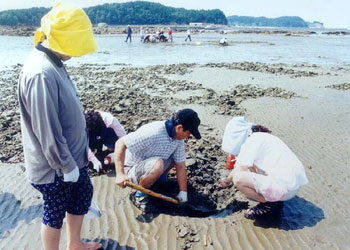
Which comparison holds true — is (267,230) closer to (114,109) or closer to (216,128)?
(216,128)

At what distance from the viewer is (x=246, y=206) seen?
12.5 ft

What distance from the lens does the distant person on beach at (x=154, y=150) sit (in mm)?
3416

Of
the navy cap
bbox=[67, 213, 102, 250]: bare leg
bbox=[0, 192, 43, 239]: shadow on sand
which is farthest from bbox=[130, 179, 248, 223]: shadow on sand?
bbox=[0, 192, 43, 239]: shadow on sand

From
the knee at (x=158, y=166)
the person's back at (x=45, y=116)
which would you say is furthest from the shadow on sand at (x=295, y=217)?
the person's back at (x=45, y=116)

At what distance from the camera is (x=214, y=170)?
4.75 meters

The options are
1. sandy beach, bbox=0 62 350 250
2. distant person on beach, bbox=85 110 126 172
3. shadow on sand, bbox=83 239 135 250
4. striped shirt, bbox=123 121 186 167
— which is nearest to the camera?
shadow on sand, bbox=83 239 135 250

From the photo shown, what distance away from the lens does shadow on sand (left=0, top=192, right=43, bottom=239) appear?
354 cm

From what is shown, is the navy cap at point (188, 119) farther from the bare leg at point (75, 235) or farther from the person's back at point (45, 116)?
the bare leg at point (75, 235)

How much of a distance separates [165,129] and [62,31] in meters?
1.68

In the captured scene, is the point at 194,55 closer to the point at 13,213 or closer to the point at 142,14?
the point at 13,213

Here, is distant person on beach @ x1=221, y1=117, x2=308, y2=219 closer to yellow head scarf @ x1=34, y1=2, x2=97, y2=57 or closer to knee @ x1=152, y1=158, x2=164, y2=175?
knee @ x1=152, y1=158, x2=164, y2=175

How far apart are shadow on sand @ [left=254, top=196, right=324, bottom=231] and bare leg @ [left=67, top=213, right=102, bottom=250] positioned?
1.67m

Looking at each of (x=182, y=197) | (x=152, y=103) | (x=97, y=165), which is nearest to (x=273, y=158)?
(x=182, y=197)

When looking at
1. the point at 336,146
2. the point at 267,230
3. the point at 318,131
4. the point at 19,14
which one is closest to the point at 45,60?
the point at 267,230
